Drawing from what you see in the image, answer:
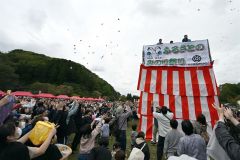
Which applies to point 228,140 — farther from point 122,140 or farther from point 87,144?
point 122,140

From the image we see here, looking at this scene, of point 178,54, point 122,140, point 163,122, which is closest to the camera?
point 163,122

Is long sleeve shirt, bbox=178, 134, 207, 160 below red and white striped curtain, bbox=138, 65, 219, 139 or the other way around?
below

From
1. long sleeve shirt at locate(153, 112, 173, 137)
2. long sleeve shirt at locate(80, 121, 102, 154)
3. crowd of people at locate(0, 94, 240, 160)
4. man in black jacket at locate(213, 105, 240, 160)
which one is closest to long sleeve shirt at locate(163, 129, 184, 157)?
crowd of people at locate(0, 94, 240, 160)

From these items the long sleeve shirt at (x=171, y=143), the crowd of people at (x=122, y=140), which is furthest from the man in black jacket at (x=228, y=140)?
the long sleeve shirt at (x=171, y=143)

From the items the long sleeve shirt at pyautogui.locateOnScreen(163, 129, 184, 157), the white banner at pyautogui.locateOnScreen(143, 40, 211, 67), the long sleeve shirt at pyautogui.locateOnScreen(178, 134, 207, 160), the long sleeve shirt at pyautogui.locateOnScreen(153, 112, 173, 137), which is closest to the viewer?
the long sleeve shirt at pyautogui.locateOnScreen(178, 134, 207, 160)

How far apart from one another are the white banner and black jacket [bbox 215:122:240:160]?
5.91 meters

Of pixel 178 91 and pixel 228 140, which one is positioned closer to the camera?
pixel 228 140

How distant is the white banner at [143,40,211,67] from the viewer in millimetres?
8320

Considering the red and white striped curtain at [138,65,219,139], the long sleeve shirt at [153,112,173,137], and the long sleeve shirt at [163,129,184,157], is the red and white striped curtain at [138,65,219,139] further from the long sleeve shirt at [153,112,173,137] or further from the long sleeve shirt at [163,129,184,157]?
the long sleeve shirt at [163,129,184,157]

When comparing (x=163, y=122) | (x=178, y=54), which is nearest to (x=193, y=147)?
(x=163, y=122)

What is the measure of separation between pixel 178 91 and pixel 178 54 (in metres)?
1.26

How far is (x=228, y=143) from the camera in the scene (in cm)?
255

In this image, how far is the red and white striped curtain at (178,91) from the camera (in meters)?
8.35

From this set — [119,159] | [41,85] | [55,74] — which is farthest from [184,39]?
[55,74]
